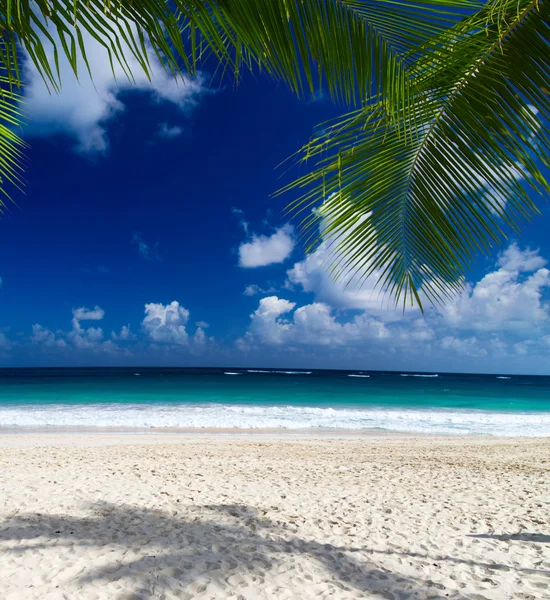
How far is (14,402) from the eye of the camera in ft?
88.1

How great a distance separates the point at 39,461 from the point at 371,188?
30.9 ft

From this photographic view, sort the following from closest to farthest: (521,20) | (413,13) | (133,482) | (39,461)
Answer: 1. (413,13)
2. (521,20)
3. (133,482)
4. (39,461)

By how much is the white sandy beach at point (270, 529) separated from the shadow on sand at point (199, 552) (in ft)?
0.05

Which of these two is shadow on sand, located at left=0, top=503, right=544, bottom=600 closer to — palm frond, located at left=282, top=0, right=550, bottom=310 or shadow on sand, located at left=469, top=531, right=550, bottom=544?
shadow on sand, located at left=469, top=531, right=550, bottom=544

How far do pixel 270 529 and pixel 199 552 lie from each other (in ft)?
3.30

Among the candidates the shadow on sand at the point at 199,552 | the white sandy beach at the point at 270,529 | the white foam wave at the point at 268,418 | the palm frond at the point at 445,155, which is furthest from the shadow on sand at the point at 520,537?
the white foam wave at the point at 268,418

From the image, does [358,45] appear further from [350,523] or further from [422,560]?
[350,523]

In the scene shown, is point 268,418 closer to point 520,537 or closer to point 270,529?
point 270,529

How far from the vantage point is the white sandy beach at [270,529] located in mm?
3830

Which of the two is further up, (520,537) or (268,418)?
(520,537)

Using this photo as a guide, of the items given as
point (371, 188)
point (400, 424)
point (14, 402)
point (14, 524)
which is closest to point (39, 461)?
point (14, 524)

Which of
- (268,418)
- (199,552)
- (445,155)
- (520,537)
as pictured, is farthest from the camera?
(268,418)

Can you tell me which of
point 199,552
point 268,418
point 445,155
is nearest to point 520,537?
point 199,552

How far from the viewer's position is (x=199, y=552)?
441cm
